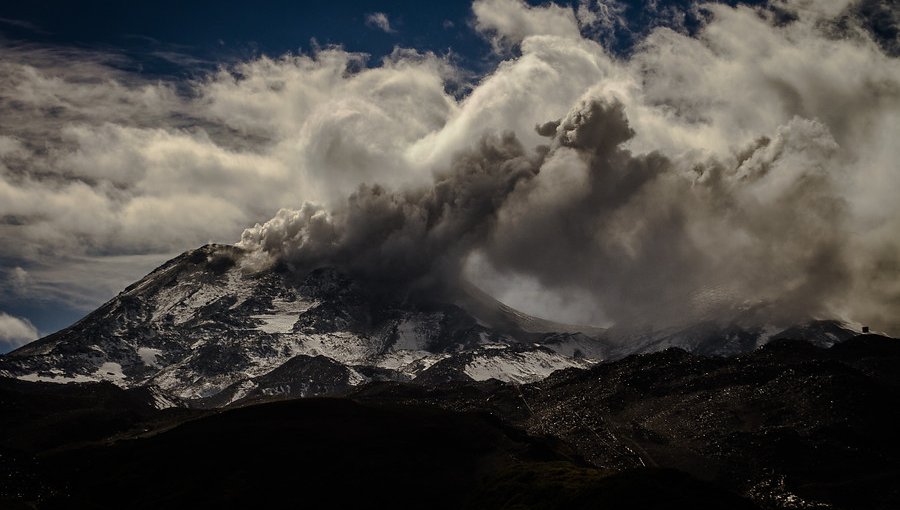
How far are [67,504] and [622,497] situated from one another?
11705 cm

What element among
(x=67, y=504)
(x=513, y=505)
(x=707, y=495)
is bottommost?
(x=67, y=504)

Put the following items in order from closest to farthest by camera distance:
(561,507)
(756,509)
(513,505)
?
1. (756,509)
2. (561,507)
3. (513,505)

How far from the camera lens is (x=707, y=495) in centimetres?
16925

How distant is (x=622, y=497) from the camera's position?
169375 mm

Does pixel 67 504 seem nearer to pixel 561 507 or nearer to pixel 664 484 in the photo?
pixel 561 507

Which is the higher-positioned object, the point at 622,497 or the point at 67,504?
the point at 622,497

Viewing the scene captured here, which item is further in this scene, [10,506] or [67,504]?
[67,504]

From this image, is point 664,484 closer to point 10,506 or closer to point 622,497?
point 622,497

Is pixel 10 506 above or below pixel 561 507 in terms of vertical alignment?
below

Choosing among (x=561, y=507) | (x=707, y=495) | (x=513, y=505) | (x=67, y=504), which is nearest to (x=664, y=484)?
(x=707, y=495)

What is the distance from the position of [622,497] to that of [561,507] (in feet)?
55.8

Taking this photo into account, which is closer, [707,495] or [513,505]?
[707,495]

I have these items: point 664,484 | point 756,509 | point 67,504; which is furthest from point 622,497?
point 67,504

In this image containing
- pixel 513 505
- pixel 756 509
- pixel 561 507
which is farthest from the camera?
pixel 513 505
